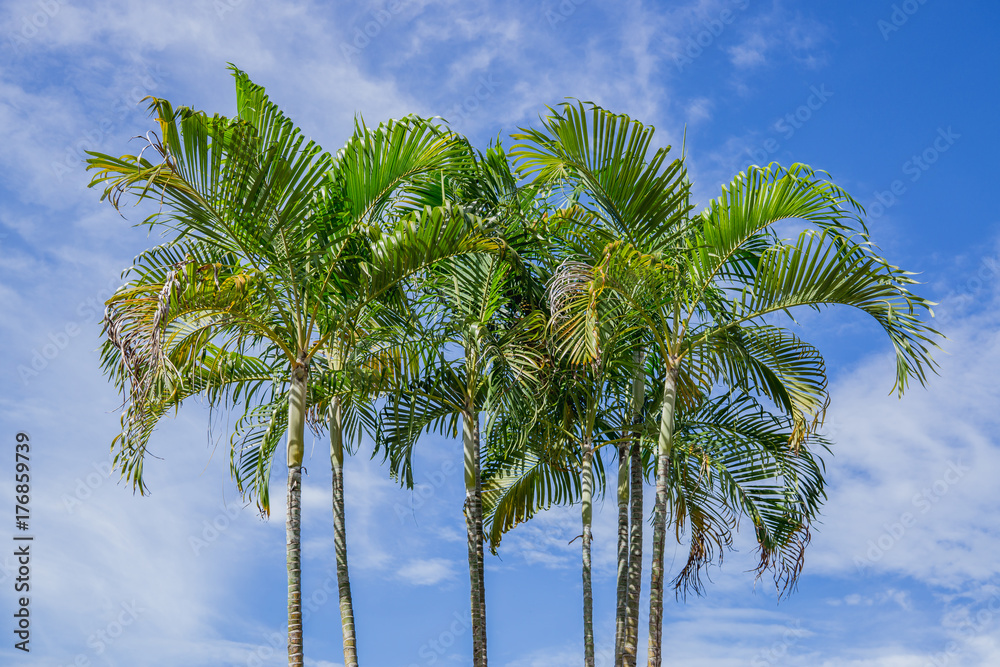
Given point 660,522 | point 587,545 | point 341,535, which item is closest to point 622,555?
point 587,545

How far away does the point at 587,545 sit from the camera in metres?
11.5

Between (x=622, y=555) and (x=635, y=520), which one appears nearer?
(x=635, y=520)

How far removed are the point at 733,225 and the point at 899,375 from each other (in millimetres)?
2209

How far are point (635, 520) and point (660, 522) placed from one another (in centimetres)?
131

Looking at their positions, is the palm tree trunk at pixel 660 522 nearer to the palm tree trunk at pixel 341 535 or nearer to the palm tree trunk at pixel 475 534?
the palm tree trunk at pixel 475 534

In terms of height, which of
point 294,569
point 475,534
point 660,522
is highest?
point 475,534

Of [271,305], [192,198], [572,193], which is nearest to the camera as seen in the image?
[192,198]

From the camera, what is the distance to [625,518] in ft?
38.0

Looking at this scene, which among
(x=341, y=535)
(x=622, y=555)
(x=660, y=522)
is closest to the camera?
(x=660, y=522)

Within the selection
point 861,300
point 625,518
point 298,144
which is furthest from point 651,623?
point 298,144

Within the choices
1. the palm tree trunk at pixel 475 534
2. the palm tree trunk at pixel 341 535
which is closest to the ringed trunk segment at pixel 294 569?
the palm tree trunk at pixel 341 535

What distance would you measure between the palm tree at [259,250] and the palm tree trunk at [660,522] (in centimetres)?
239

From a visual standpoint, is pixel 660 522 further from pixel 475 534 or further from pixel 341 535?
pixel 341 535

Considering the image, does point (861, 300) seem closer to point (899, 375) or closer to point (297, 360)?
point (899, 375)
